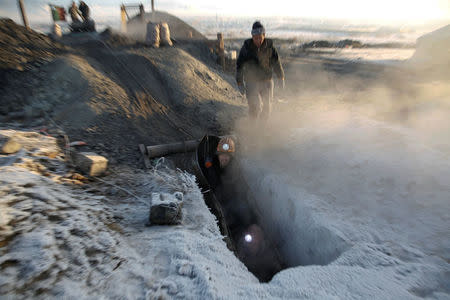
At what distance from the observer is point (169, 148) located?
479 cm

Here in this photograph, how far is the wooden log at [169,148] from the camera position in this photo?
455 cm

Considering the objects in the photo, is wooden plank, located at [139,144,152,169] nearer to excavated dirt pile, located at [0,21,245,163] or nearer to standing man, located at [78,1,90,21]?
excavated dirt pile, located at [0,21,245,163]

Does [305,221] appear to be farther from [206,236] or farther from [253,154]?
[253,154]

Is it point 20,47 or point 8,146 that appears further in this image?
point 20,47

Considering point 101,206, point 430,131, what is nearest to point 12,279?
point 101,206

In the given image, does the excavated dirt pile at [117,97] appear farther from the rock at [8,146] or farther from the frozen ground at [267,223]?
the rock at [8,146]

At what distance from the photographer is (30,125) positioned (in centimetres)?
416

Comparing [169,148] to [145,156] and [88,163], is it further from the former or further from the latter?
[88,163]

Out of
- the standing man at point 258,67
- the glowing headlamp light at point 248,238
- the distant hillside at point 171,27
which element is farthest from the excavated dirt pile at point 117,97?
the distant hillside at point 171,27

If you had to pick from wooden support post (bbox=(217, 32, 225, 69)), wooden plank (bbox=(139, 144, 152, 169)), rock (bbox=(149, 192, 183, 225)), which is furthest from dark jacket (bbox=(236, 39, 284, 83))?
wooden support post (bbox=(217, 32, 225, 69))

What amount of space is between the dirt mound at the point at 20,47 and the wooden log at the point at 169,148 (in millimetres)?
3732

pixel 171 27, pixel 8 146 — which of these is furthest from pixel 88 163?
pixel 171 27

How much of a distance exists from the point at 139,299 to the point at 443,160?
4106mm

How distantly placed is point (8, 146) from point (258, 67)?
14.1 ft
